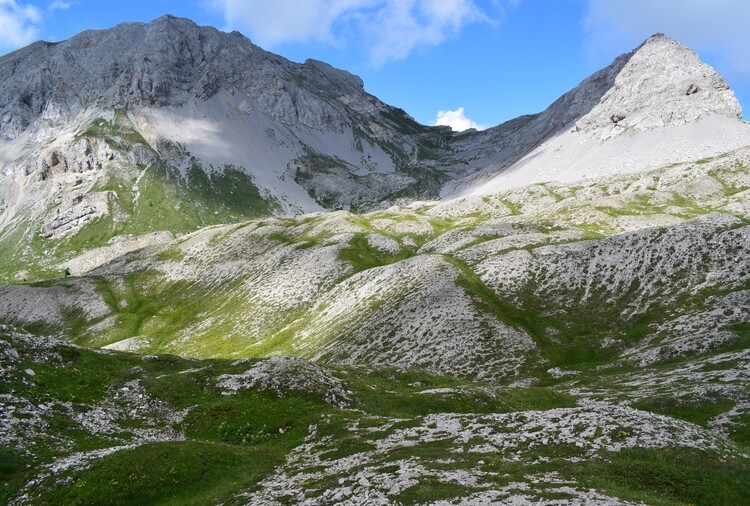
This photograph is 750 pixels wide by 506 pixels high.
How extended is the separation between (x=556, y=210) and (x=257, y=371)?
166201 millimetres

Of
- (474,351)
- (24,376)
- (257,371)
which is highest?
(24,376)

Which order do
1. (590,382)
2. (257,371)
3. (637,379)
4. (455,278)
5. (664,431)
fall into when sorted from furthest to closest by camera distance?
(455,278) → (590,382) → (637,379) → (257,371) → (664,431)

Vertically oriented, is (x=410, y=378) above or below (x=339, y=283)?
below

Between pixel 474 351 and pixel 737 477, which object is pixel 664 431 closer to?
pixel 737 477

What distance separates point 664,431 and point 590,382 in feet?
131

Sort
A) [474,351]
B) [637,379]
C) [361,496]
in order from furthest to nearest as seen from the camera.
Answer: [474,351]
[637,379]
[361,496]

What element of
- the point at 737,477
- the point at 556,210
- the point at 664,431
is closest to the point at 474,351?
the point at 664,431

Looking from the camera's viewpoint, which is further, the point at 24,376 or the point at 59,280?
the point at 59,280

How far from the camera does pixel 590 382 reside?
208 ft

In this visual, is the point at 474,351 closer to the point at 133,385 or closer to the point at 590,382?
the point at 590,382


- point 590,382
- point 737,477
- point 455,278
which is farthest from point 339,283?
point 737,477

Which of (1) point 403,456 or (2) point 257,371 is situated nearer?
(1) point 403,456

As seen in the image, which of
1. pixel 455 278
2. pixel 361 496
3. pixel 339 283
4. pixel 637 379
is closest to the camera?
pixel 361 496

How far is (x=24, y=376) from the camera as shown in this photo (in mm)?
36375
